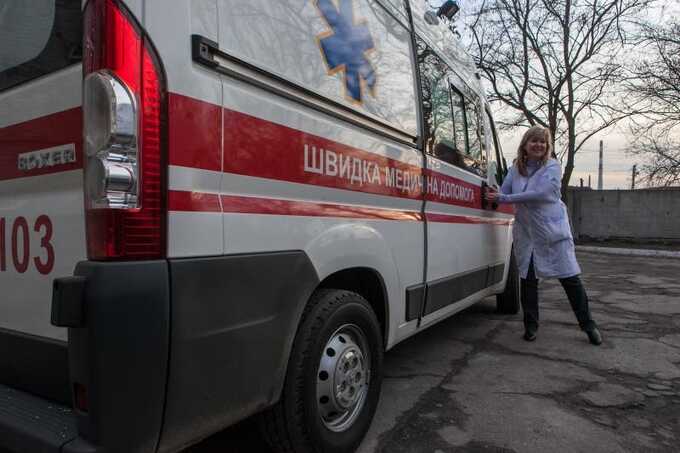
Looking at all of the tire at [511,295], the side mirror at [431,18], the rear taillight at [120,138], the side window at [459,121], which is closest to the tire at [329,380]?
the rear taillight at [120,138]

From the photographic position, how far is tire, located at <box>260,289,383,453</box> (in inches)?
72.9

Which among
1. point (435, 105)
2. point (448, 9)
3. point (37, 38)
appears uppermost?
point (448, 9)

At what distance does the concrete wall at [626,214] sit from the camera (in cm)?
1622

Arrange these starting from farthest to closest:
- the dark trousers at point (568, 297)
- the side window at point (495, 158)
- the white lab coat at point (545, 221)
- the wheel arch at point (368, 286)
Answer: the side window at point (495, 158)
the dark trousers at point (568, 297)
the white lab coat at point (545, 221)
the wheel arch at point (368, 286)

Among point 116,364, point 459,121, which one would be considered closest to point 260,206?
point 116,364

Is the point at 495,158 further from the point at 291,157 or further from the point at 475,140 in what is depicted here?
the point at 291,157

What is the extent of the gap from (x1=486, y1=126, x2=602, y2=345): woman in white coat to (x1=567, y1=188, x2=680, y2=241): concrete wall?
48.2 feet

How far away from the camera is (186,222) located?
140cm

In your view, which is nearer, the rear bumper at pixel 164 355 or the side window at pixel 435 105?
the rear bumper at pixel 164 355

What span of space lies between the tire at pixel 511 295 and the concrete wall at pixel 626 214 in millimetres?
13685

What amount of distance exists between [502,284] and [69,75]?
4.06 metres

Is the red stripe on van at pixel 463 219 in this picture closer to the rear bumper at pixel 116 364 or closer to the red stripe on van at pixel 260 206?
the red stripe on van at pixel 260 206

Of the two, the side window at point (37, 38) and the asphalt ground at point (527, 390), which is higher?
the side window at point (37, 38)

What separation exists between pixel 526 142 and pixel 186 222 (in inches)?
135
